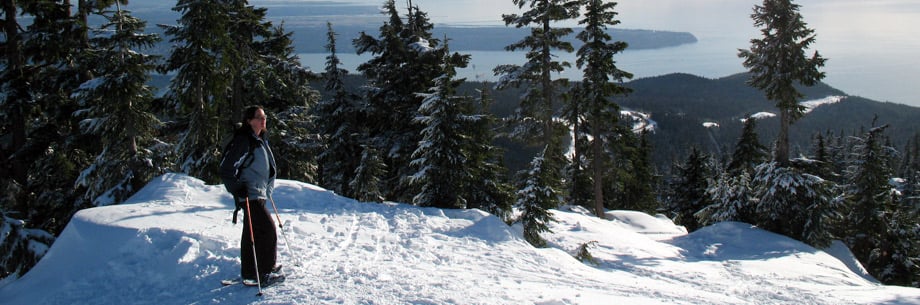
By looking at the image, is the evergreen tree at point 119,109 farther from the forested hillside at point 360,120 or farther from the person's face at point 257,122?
the person's face at point 257,122

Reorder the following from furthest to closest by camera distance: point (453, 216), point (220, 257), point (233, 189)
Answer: point (453, 216), point (220, 257), point (233, 189)

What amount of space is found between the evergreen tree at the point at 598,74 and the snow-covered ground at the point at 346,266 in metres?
12.1

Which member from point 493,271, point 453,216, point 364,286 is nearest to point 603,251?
point 453,216

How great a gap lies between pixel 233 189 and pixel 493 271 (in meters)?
4.31

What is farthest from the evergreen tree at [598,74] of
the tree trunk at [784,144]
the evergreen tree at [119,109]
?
the evergreen tree at [119,109]

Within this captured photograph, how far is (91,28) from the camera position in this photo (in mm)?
14570

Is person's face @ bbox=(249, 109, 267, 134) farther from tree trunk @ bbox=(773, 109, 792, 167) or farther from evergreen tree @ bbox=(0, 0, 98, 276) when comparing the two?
tree trunk @ bbox=(773, 109, 792, 167)

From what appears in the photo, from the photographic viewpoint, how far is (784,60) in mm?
23875

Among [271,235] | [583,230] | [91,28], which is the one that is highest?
[91,28]

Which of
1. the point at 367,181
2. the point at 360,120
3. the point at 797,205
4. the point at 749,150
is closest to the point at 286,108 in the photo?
the point at 360,120

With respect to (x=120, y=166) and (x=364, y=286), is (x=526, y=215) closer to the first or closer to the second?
(x=364, y=286)

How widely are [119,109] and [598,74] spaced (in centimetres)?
2044

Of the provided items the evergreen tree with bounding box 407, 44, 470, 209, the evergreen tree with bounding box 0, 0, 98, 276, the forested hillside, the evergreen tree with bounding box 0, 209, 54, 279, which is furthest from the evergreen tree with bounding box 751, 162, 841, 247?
the evergreen tree with bounding box 0, 0, 98, 276

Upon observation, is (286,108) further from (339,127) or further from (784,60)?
(784,60)
